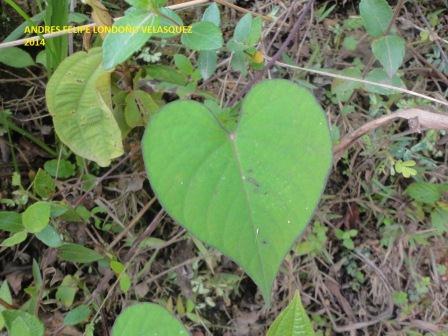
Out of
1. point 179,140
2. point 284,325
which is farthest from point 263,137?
point 284,325

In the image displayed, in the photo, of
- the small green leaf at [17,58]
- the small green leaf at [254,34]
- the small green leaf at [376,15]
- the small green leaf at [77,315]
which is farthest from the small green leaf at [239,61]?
the small green leaf at [77,315]

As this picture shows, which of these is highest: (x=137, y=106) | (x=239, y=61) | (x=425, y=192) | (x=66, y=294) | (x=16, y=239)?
(x=239, y=61)

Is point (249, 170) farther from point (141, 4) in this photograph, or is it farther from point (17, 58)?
point (17, 58)

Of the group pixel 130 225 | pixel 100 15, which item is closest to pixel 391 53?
pixel 100 15

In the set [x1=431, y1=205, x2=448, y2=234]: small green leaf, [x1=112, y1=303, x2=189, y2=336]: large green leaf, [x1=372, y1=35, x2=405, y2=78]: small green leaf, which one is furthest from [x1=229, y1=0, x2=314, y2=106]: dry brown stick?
[x1=112, y1=303, x2=189, y2=336]: large green leaf

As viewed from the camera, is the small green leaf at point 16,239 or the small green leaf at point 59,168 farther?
the small green leaf at point 59,168

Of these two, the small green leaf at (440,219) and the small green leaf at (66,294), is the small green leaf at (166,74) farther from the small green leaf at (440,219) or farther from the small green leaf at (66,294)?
the small green leaf at (440,219)
